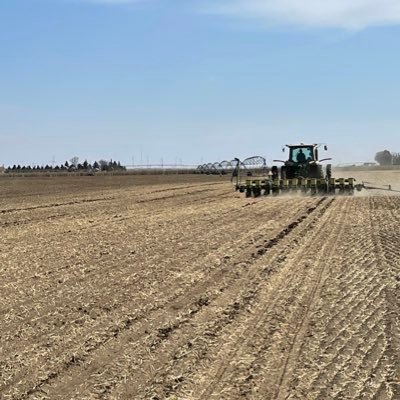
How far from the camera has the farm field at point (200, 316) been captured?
4961 mm

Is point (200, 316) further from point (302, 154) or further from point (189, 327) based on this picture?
point (302, 154)

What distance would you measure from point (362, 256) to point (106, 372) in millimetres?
6558

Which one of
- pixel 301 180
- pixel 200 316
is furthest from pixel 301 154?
pixel 200 316

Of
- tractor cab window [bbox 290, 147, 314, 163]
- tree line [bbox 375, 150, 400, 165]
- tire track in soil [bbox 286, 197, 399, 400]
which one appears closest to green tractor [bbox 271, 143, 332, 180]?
tractor cab window [bbox 290, 147, 314, 163]

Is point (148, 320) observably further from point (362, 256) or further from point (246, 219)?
point (246, 219)

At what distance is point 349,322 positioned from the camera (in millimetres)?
6605

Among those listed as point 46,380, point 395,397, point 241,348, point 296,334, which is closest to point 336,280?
point 296,334

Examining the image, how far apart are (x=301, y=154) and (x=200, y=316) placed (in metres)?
24.1

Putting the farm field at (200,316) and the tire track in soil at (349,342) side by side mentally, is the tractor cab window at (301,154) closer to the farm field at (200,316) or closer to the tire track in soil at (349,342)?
the farm field at (200,316)

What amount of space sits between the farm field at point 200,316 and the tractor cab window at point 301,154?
16.3 meters

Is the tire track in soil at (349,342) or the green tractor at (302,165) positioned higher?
the green tractor at (302,165)

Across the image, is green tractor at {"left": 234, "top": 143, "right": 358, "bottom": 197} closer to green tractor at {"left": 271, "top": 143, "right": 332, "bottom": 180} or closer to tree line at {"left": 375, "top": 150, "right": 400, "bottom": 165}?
green tractor at {"left": 271, "top": 143, "right": 332, "bottom": 180}

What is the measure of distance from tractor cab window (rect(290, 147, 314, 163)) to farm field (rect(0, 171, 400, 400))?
16348 mm

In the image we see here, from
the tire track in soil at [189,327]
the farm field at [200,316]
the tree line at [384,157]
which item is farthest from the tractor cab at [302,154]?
the tree line at [384,157]
